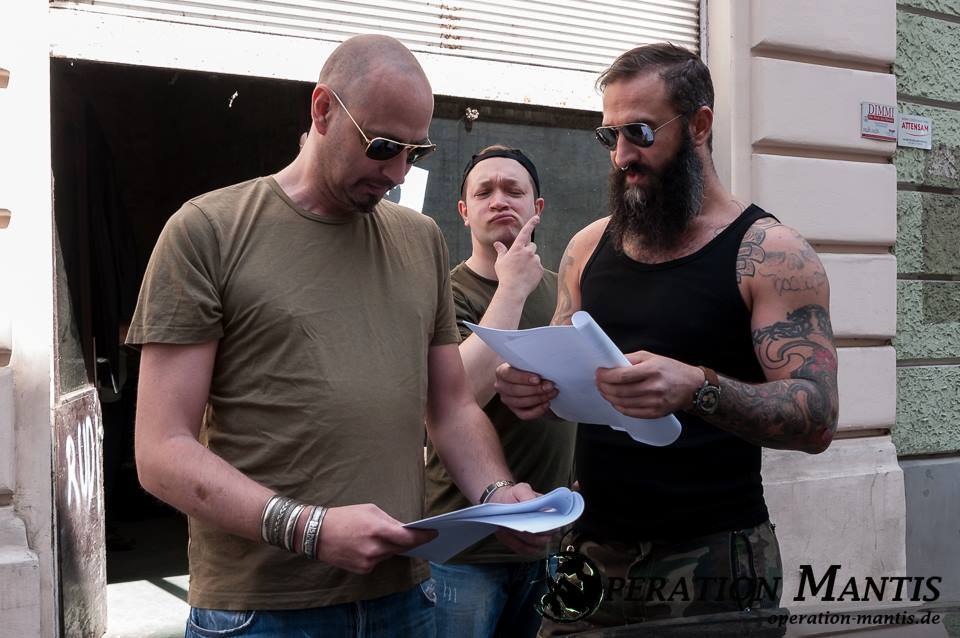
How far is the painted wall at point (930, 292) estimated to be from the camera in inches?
229

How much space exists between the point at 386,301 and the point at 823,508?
3911 millimetres

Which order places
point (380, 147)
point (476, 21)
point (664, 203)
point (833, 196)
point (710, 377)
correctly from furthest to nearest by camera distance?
1. point (833, 196)
2. point (476, 21)
3. point (664, 203)
4. point (710, 377)
5. point (380, 147)

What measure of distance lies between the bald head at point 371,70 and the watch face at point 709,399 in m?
0.86

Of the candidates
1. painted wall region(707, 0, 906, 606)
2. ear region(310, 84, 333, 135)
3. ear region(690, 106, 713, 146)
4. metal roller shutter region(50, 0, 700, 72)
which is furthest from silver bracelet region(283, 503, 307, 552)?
painted wall region(707, 0, 906, 606)

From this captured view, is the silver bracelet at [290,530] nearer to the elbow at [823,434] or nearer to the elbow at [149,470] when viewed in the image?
the elbow at [149,470]

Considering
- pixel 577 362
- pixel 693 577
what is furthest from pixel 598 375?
pixel 693 577

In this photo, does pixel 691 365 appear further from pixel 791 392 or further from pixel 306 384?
pixel 306 384

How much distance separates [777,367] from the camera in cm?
231

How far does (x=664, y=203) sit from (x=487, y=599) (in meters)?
1.24

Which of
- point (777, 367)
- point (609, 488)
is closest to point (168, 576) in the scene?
point (609, 488)

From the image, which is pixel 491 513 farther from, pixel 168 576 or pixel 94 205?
pixel 168 576

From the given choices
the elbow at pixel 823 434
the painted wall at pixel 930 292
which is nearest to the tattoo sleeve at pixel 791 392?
the elbow at pixel 823 434

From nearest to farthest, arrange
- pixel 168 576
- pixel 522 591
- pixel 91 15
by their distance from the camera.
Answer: pixel 522 591
pixel 91 15
pixel 168 576

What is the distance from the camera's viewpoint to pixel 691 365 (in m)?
2.25
